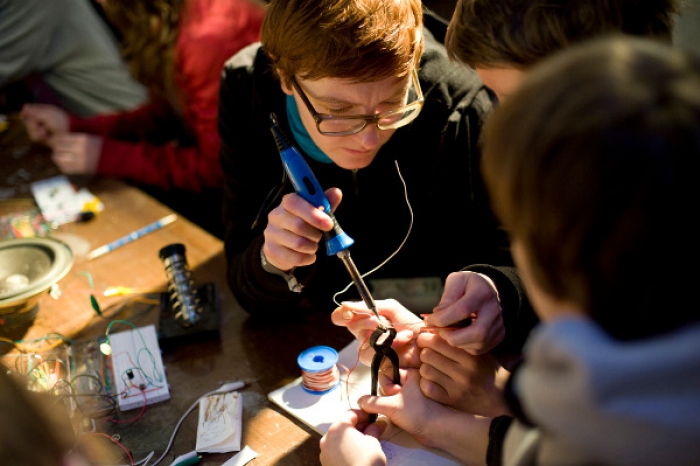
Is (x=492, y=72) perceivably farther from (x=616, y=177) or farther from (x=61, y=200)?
(x=61, y=200)

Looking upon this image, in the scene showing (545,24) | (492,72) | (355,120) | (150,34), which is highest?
(545,24)

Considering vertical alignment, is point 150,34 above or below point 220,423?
above

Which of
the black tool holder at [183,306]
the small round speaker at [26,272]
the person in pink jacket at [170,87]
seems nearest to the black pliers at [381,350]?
the black tool holder at [183,306]

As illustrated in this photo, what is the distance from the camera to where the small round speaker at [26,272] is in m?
1.32

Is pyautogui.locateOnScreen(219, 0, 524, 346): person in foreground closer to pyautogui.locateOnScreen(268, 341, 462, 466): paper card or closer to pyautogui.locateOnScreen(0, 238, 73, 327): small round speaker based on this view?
pyautogui.locateOnScreen(268, 341, 462, 466): paper card

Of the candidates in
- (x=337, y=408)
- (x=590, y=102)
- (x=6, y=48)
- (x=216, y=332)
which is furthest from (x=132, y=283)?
(x=6, y=48)

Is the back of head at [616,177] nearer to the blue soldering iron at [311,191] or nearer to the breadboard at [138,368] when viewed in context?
the blue soldering iron at [311,191]

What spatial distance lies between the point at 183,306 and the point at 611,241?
1.00 metres

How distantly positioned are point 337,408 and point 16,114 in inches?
75.7

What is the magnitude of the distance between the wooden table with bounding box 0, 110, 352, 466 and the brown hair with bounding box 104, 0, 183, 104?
505mm

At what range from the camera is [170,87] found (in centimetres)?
213

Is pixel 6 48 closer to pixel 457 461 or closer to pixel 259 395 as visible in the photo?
pixel 259 395

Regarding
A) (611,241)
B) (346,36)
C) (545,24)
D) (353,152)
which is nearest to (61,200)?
(353,152)

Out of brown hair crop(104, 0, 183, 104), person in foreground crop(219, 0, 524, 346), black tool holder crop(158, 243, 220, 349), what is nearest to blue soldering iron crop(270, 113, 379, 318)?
person in foreground crop(219, 0, 524, 346)
